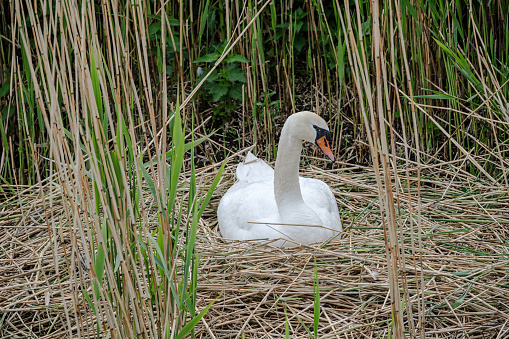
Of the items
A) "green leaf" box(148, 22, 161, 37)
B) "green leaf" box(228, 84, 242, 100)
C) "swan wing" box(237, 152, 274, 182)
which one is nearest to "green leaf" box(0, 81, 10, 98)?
"green leaf" box(148, 22, 161, 37)

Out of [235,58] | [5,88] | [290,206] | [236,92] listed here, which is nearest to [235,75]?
[236,92]

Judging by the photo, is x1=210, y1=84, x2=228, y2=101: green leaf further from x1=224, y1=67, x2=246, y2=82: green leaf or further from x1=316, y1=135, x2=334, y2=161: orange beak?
x1=316, y1=135, x2=334, y2=161: orange beak

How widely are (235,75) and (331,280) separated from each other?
80.8 inches

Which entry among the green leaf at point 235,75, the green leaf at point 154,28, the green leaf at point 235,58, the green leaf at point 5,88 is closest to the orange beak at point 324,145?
the green leaf at point 235,58

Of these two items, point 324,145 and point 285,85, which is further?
point 285,85

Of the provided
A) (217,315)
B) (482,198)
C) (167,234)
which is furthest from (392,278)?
(482,198)

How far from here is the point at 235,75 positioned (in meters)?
4.36

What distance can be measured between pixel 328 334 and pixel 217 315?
19.1 inches

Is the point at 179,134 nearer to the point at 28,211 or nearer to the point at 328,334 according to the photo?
the point at 328,334

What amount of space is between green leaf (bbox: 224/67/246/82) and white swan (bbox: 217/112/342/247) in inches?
40.9

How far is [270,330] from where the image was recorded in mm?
2445

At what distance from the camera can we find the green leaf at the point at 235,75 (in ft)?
14.2

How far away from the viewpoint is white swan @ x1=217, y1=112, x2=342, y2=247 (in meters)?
3.17

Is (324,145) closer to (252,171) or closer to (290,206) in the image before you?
(290,206)
